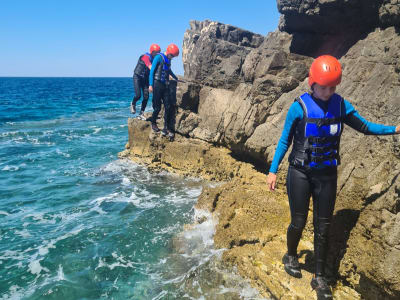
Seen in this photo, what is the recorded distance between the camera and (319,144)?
11.2 feet

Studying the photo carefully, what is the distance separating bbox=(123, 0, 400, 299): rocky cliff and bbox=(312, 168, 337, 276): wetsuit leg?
49 cm

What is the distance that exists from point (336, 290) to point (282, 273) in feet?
2.20

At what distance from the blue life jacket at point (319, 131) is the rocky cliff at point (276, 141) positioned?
3.27 ft

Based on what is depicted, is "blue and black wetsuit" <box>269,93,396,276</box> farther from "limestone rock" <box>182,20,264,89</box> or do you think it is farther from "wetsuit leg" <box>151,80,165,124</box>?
"wetsuit leg" <box>151,80,165,124</box>

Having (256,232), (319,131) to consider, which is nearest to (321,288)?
(256,232)

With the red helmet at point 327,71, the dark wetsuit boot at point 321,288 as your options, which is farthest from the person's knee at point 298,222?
the red helmet at point 327,71

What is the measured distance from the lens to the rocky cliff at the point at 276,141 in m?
3.84

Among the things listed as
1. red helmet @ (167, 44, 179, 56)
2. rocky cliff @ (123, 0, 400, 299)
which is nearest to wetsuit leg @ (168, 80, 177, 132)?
rocky cliff @ (123, 0, 400, 299)

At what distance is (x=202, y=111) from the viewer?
10750mm

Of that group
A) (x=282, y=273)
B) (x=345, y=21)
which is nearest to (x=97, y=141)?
(x=345, y=21)

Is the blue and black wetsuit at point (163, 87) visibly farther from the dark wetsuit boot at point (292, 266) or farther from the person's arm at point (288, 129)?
the dark wetsuit boot at point (292, 266)

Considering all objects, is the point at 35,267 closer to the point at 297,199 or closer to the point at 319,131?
the point at 297,199

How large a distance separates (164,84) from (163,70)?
0.46 m

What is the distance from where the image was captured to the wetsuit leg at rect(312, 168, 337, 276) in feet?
11.5
